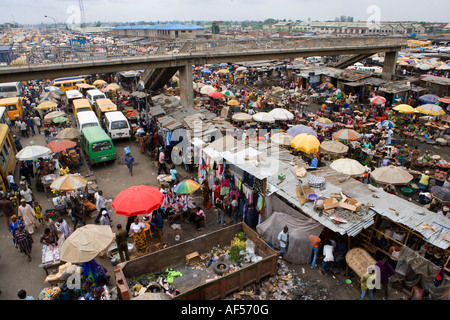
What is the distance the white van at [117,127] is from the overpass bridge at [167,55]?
307cm

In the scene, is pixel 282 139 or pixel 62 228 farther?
pixel 282 139

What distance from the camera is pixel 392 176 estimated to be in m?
Answer: 10.7

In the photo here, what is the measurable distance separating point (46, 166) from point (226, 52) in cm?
1461

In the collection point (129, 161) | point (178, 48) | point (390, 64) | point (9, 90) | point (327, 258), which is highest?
point (178, 48)

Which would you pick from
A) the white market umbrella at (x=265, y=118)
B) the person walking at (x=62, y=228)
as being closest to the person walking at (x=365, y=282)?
the person walking at (x=62, y=228)

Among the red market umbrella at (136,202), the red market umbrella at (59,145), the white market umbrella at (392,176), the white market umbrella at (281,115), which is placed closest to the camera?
the red market umbrella at (136,202)

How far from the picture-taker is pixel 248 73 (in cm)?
3809

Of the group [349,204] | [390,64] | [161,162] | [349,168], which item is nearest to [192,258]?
[349,204]

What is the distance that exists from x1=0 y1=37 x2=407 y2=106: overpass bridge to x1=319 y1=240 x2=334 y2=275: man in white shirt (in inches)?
624

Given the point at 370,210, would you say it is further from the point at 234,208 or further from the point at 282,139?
the point at 282,139

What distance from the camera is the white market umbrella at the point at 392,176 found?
10.5 m

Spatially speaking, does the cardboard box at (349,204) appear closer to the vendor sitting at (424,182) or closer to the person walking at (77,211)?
the vendor sitting at (424,182)

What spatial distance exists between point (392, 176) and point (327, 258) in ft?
15.2

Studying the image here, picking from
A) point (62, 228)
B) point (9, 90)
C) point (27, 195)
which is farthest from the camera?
point (9, 90)
